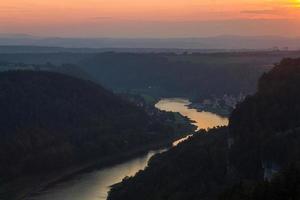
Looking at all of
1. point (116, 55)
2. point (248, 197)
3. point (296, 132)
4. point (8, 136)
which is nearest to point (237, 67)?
point (116, 55)

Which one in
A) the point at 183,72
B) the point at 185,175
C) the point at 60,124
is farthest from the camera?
the point at 183,72

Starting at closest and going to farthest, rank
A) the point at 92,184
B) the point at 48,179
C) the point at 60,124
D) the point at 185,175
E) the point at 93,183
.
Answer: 1. the point at 185,175
2. the point at 92,184
3. the point at 93,183
4. the point at 48,179
5. the point at 60,124

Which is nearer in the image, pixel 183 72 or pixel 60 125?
pixel 60 125

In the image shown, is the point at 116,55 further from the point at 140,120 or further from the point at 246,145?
the point at 246,145

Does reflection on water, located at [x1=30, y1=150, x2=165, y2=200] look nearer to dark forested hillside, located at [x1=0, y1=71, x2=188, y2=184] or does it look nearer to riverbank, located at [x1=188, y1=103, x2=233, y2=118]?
dark forested hillside, located at [x1=0, y1=71, x2=188, y2=184]

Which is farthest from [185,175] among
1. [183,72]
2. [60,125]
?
[183,72]

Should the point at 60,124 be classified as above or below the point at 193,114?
above

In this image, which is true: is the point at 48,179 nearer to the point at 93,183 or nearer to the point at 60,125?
the point at 93,183

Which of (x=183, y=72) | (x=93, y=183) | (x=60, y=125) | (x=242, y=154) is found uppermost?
(x=242, y=154)

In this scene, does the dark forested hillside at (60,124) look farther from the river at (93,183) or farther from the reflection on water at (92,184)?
the reflection on water at (92,184)
